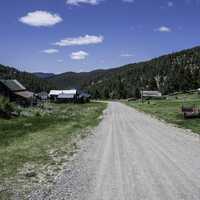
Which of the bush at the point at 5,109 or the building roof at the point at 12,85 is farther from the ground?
the building roof at the point at 12,85

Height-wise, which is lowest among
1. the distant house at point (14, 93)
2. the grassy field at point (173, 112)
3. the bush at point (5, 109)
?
the grassy field at point (173, 112)

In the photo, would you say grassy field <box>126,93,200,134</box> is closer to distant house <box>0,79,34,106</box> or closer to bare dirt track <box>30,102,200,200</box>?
bare dirt track <box>30,102,200,200</box>

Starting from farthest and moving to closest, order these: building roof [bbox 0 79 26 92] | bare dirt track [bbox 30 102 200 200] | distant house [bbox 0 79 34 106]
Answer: building roof [bbox 0 79 26 92], distant house [bbox 0 79 34 106], bare dirt track [bbox 30 102 200 200]

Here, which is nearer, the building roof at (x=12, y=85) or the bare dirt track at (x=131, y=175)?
the bare dirt track at (x=131, y=175)

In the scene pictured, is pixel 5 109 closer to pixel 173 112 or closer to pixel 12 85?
pixel 173 112

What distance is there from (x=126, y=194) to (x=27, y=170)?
5.21 meters

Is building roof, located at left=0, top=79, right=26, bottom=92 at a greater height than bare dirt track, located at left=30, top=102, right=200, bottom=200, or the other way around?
building roof, located at left=0, top=79, right=26, bottom=92

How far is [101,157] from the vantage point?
1620cm

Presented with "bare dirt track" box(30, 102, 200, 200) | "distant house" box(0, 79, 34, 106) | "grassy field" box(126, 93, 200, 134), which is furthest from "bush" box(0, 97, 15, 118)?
"distant house" box(0, 79, 34, 106)

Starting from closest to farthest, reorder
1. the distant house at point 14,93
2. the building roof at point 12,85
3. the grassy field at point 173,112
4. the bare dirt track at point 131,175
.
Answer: the bare dirt track at point 131,175 → the grassy field at point 173,112 → the distant house at point 14,93 → the building roof at point 12,85

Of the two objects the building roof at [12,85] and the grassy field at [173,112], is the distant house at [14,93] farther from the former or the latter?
the grassy field at [173,112]

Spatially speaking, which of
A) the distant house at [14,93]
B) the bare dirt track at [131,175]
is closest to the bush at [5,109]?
A: the bare dirt track at [131,175]

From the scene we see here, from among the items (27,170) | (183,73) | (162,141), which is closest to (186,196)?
(27,170)

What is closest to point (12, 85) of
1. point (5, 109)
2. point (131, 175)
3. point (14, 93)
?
point (14, 93)
